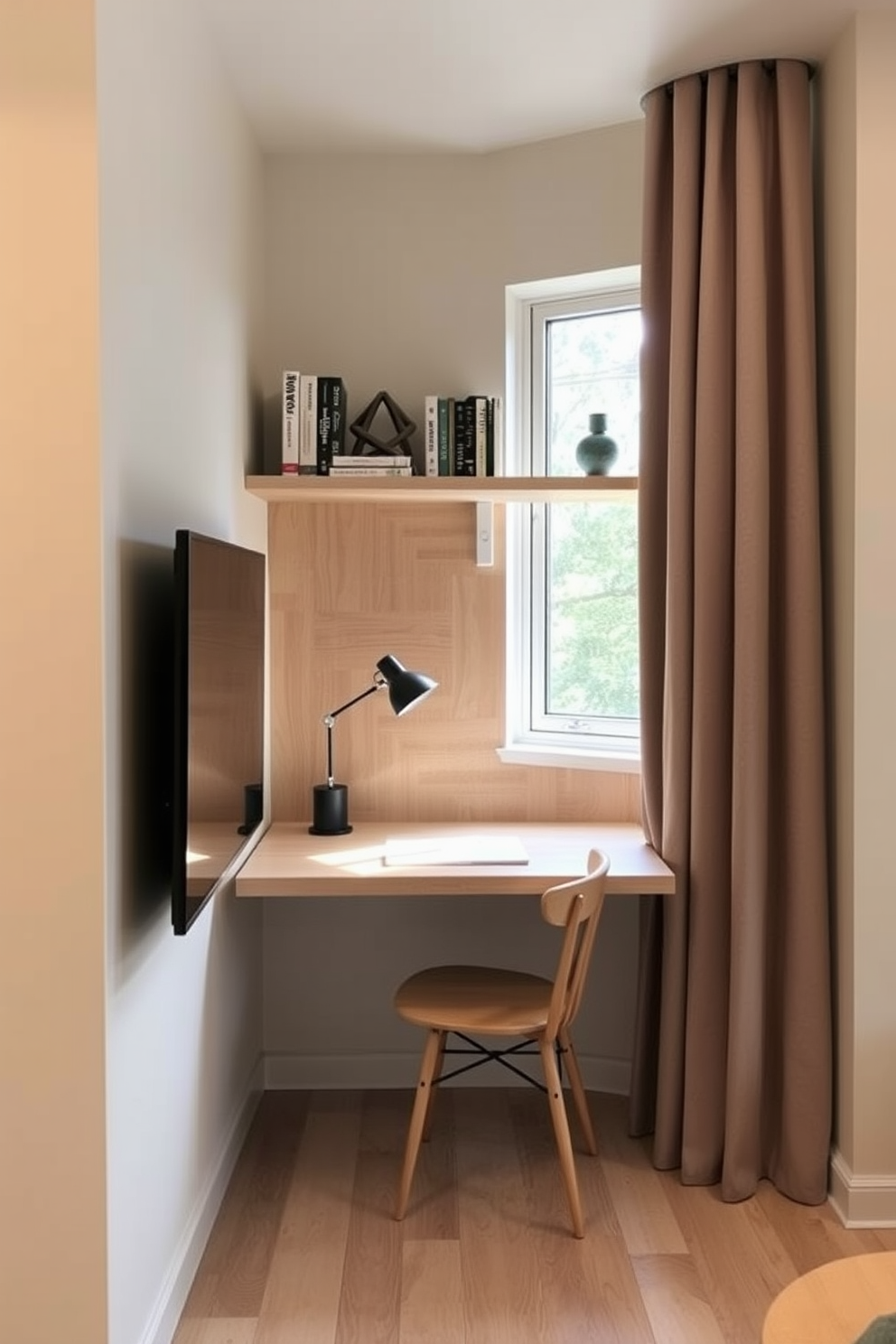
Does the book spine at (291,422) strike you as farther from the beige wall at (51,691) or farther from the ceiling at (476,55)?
the beige wall at (51,691)

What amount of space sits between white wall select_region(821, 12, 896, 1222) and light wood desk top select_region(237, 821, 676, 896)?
44 cm

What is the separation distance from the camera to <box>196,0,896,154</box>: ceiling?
2.37 metres

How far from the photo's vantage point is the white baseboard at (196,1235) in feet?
6.57

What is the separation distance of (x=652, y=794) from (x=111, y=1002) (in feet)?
4.95

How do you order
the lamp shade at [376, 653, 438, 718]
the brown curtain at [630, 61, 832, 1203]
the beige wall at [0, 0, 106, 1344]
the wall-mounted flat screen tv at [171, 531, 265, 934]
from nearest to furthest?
1. the beige wall at [0, 0, 106, 1344]
2. the wall-mounted flat screen tv at [171, 531, 265, 934]
3. the brown curtain at [630, 61, 832, 1203]
4. the lamp shade at [376, 653, 438, 718]

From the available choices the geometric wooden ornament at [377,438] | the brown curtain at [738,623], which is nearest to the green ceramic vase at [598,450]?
the brown curtain at [738,623]

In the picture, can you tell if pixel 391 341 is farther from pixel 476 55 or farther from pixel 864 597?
pixel 864 597

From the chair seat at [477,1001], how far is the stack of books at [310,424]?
1.30 m

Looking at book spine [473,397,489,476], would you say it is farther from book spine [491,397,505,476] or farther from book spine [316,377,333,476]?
book spine [316,377,333,476]

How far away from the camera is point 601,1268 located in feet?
7.54

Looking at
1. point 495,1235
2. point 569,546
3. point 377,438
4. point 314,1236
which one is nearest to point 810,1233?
point 495,1235

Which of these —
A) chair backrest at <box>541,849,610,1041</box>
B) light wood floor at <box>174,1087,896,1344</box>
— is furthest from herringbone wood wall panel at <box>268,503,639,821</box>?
light wood floor at <box>174,1087,896,1344</box>

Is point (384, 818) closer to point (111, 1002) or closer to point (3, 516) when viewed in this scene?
point (111, 1002)

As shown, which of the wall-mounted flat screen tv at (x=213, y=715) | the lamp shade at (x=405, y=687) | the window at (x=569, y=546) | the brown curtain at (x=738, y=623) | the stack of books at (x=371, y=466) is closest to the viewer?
the wall-mounted flat screen tv at (x=213, y=715)
